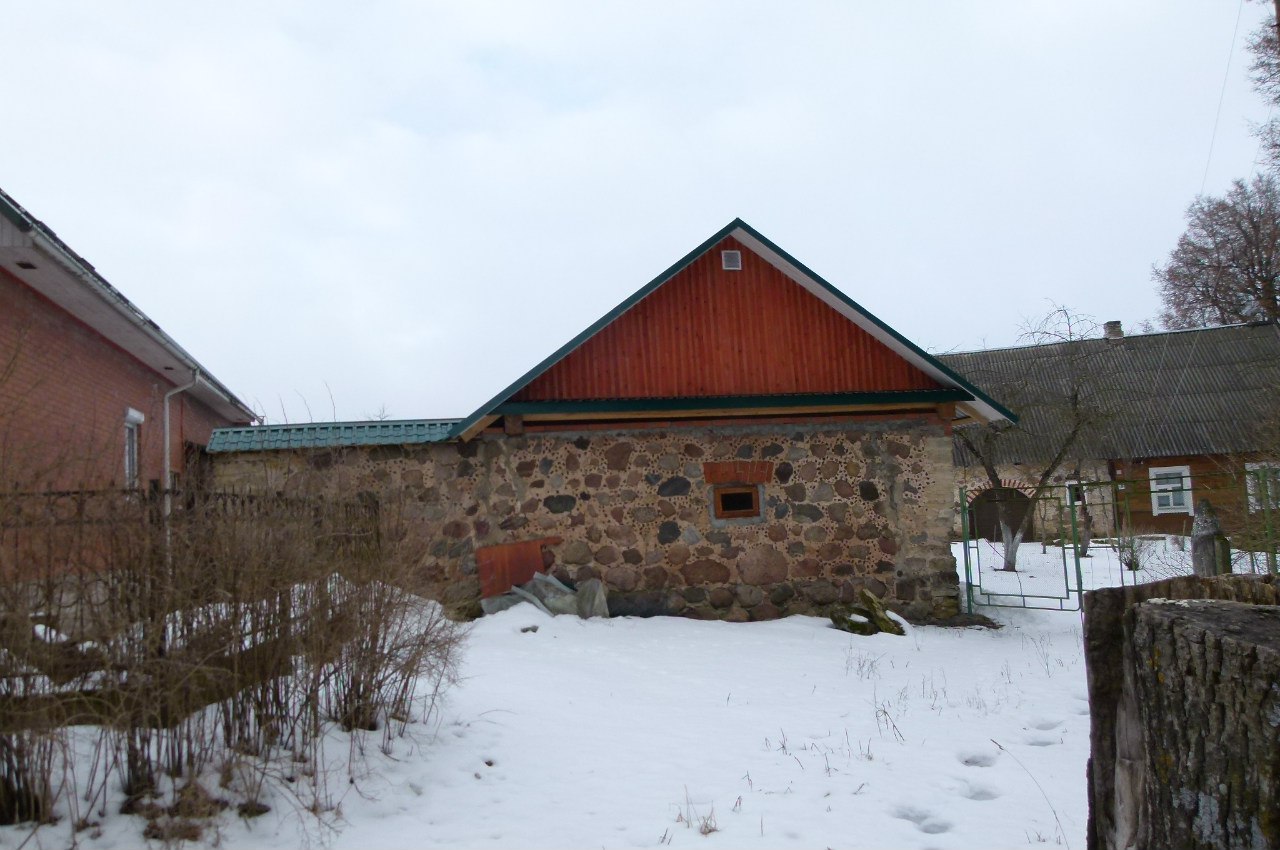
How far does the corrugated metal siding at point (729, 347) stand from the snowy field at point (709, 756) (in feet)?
10.0

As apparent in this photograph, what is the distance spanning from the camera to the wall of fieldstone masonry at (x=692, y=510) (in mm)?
10688

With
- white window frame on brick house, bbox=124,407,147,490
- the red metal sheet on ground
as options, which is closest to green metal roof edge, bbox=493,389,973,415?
the red metal sheet on ground

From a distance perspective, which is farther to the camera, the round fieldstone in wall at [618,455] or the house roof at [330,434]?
the round fieldstone in wall at [618,455]

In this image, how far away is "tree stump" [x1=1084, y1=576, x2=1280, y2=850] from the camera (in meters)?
1.84

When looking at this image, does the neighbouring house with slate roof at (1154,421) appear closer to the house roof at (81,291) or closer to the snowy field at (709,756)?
the snowy field at (709,756)

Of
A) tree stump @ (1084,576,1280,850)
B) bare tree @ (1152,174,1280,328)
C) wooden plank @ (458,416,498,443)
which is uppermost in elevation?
bare tree @ (1152,174,1280,328)

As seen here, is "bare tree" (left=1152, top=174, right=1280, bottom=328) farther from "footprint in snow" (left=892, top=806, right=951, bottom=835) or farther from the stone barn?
"footprint in snow" (left=892, top=806, right=951, bottom=835)

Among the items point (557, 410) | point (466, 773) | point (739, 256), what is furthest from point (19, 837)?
point (739, 256)

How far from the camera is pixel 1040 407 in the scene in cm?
2166

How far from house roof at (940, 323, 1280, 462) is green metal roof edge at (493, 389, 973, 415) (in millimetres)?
10580

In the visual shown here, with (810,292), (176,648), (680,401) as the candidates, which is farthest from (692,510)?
(176,648)

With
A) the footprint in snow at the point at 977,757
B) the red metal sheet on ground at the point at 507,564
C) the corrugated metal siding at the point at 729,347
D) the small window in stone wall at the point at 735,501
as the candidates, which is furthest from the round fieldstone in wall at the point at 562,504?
the footprint in snow at the point at 977,757

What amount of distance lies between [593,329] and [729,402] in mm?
1781

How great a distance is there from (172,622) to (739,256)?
8432mm
